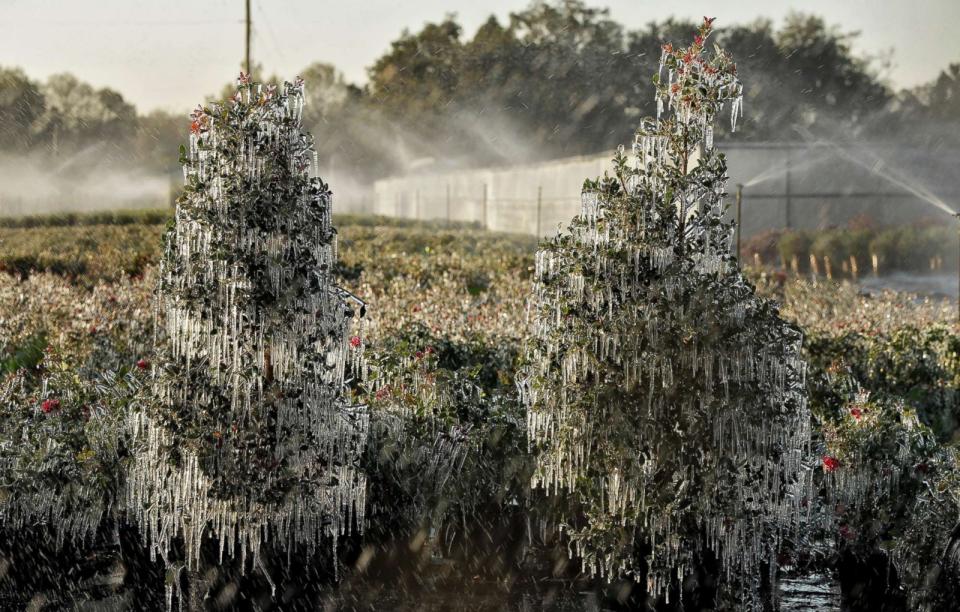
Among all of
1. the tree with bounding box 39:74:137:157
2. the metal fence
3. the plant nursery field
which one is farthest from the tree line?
the plant nursery field

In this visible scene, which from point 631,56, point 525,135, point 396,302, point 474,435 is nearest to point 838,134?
point 631,56

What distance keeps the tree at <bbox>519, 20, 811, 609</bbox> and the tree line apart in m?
34.0

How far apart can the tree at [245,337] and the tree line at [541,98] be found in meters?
33.5

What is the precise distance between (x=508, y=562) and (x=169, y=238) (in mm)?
2497

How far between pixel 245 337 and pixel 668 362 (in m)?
1.83

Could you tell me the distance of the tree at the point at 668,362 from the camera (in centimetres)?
518

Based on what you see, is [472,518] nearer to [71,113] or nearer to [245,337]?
[245,337]

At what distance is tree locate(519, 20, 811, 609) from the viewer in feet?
17.0

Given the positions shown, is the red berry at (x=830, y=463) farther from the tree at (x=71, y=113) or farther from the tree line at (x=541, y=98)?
the tree at (x=71, y=113)

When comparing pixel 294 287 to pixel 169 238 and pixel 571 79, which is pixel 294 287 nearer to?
pixel 169 238

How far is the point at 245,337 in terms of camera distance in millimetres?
5348

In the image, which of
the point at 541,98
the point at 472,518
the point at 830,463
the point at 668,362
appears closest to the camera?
the point at 668,362

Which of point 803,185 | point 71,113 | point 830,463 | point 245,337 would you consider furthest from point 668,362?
point 71,113

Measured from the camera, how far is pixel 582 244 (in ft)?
17.5
